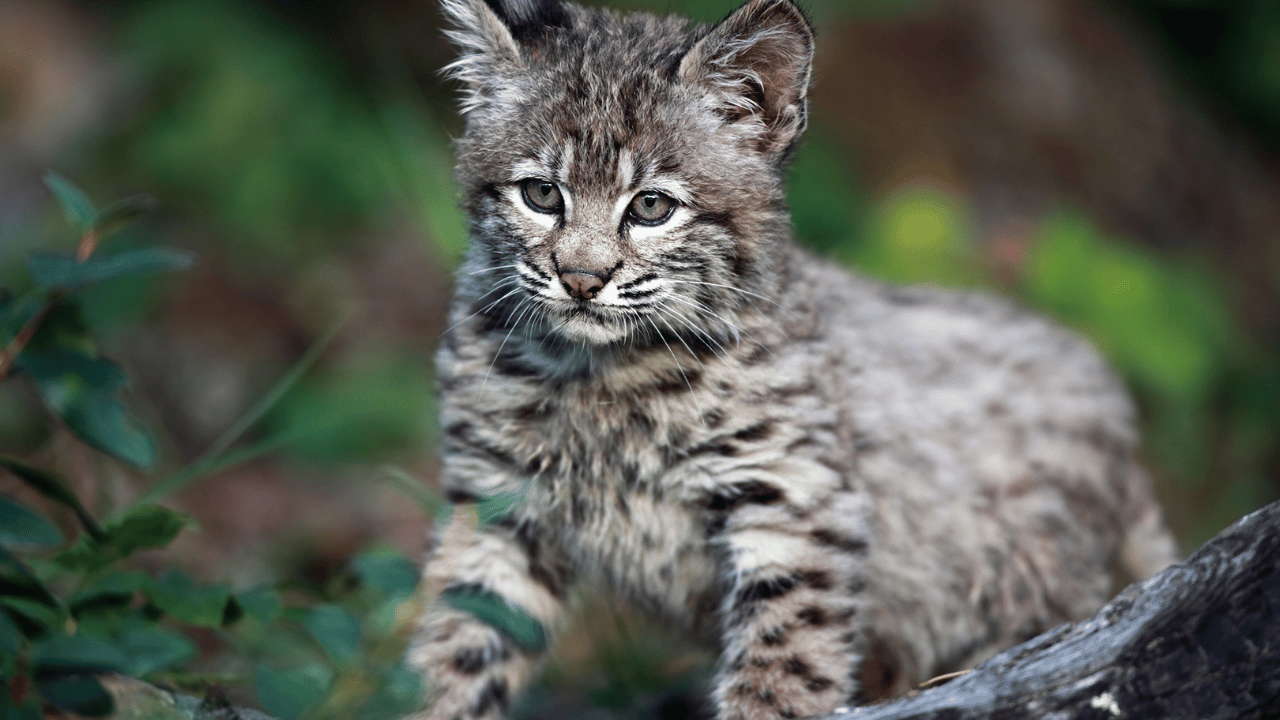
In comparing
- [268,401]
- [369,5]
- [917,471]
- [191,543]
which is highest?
[369,5]

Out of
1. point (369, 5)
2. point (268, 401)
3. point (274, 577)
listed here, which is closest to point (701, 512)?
point (268, 401)

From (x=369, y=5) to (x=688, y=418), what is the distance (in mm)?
5361

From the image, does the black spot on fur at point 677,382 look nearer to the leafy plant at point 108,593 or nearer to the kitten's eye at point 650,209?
the kitten's eye at point 650,209

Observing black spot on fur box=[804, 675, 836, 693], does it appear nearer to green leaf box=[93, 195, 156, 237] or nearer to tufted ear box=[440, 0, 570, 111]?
tufted ear box=[440, 0, 570, 111]

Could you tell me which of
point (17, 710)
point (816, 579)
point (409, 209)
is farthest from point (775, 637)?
point (409, 209)

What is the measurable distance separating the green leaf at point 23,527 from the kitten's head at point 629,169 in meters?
1.34

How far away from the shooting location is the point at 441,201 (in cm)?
693

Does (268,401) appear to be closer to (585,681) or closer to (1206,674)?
(585,681)

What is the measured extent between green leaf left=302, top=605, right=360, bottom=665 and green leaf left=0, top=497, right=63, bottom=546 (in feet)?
2.14

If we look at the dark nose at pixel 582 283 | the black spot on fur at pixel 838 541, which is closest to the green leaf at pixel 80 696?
the dark nose at pixel 582 283

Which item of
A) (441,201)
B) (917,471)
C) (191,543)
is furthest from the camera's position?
(441,201)

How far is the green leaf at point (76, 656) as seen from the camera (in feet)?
9.13

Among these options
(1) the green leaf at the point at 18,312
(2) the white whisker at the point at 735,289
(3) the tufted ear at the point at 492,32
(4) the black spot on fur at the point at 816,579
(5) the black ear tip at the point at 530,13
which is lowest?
(4) the black spot on fur at the point at 816,579

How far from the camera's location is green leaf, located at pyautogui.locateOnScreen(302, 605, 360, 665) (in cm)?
289
